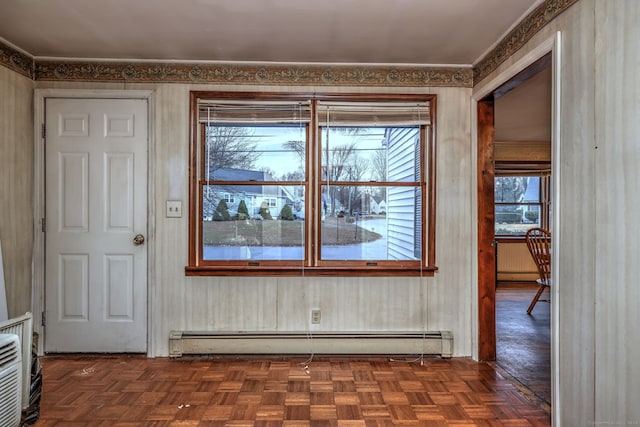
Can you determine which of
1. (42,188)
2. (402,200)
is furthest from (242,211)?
(42,188)

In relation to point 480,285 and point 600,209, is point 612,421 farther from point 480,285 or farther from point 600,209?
point 480,285

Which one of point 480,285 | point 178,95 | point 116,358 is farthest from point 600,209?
point 116,358

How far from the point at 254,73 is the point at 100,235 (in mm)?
1800

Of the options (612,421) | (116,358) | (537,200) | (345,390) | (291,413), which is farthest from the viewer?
(537,200)

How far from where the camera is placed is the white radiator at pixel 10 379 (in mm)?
1733

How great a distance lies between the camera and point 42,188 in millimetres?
2951

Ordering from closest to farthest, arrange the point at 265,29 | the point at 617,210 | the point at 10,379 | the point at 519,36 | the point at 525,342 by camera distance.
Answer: the point at 617,210
the point at 10,379
the point at 519,36
the point at 265,29
the point at 525,342

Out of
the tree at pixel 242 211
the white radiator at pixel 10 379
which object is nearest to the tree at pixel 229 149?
the tree at pixel 242 211

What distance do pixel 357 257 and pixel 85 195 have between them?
2.25 m

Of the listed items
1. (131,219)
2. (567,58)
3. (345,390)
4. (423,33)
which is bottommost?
(345,390)

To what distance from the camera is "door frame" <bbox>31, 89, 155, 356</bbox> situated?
2938mm

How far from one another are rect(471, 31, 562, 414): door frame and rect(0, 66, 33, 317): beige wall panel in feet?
11.5

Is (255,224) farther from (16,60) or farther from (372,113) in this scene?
(16,60)

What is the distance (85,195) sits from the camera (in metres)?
2.97
